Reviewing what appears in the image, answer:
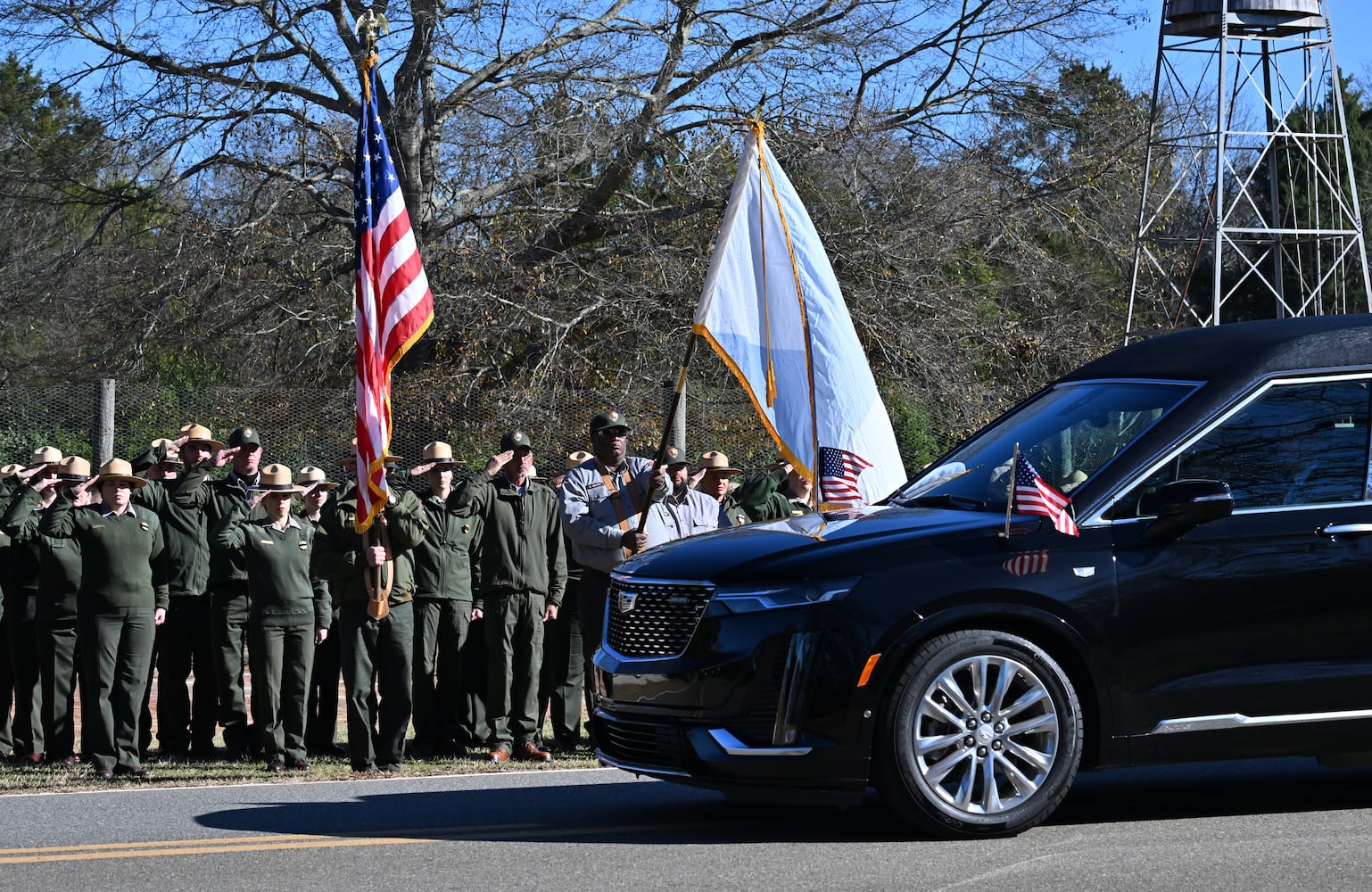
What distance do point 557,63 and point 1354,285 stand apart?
2394 centimetres

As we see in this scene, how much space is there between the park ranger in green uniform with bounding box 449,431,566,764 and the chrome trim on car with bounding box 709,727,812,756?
4.55 metres

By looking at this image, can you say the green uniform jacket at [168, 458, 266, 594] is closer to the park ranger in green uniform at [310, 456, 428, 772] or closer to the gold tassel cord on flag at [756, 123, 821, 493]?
the park ranger in green uniform at [310, 456, 428, 772]

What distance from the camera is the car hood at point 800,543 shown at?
6.88m

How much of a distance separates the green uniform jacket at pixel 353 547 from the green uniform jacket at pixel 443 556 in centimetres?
58

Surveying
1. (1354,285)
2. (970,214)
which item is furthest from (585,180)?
(1354,285)

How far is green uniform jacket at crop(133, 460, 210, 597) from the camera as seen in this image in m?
11.7

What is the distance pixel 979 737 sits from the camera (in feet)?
22.3

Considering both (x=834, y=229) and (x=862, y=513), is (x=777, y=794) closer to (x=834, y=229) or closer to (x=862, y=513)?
(x=862, y=513)

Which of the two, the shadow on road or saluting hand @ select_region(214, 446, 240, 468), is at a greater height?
saluting hand @ select_region(214, 446, 240, 468)

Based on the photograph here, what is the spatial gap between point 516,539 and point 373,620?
4.91ft

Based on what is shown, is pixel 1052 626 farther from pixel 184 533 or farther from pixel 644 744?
pixel 184 533

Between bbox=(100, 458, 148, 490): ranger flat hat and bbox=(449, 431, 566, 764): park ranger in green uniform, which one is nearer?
bbox=(100, 458, 148, 490): ranger flat hat

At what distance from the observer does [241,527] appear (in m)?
Result: 11.0

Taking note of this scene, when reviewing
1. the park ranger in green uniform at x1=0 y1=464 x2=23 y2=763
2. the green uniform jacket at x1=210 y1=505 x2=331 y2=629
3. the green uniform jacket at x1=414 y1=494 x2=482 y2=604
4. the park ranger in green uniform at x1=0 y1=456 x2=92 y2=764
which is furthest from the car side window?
the park ranger in green uniform at x1=0 y1=464 x2=23 y2=763
